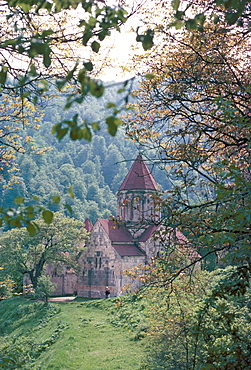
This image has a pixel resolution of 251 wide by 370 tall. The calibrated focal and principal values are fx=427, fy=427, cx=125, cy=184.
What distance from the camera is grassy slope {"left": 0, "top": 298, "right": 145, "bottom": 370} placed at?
14776mm

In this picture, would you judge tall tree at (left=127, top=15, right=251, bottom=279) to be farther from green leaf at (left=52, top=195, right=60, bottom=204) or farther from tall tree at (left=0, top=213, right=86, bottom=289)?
tall tree at (left=0, top=213, right=86, bottom=289)

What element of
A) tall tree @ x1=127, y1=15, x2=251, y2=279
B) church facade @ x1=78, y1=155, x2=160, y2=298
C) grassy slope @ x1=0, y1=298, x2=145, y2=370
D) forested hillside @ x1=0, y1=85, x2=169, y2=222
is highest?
forested hillside @ x1=0, y1=85, x2=169, y2=222

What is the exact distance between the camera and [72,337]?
18.2 m

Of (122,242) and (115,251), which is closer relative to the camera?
(115,251)

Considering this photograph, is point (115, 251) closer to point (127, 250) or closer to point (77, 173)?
point (127, 250)

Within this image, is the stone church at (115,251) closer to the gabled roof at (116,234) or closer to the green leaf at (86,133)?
the gabled roof at (116,234)

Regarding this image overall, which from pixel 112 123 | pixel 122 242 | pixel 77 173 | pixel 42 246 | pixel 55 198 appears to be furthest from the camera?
pixel 77 173

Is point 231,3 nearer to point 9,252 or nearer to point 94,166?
point 9,252

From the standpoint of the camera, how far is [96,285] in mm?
34906

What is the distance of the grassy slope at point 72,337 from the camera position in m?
14.8

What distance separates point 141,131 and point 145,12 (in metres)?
2.46

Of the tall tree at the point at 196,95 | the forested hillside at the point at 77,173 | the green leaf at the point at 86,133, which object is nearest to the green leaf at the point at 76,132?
the green leaf at the point at 86,133

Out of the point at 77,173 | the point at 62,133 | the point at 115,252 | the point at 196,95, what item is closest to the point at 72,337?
the point at 196,95

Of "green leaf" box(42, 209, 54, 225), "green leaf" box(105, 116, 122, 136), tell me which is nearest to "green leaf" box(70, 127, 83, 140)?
"green leaf" box(105, 116, 122, 136)
